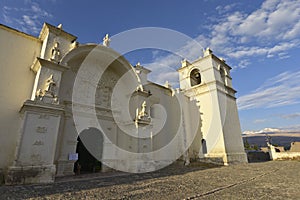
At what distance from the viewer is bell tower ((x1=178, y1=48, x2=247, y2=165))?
15.8 meters

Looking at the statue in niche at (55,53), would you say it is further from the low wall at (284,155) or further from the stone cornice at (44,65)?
the low wall at (284,155)

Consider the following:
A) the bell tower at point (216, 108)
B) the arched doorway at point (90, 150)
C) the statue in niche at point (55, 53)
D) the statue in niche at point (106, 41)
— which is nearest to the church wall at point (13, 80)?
the statue in niche at point (55, 53)

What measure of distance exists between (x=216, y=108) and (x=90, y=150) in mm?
12025

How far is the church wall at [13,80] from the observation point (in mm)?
7381

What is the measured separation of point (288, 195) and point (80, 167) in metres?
9.37

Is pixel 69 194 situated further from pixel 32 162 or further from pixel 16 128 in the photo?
pixel 16 128

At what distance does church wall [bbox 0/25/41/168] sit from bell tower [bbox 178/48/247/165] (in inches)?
570

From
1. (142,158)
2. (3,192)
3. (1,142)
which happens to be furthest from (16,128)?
(142,158)

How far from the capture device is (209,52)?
18.7 metres

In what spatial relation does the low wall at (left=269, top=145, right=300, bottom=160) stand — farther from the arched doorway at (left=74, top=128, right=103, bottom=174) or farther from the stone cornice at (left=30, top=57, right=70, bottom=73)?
the stone cornice at (left=30, top=57, right=70, bottom=73)

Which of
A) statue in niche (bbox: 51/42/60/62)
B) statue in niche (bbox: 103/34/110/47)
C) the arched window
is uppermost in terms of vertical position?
the arched window

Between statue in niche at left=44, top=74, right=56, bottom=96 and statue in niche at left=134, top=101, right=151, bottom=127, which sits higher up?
statue in niche at left=44, top=74, right=56, bottom=96

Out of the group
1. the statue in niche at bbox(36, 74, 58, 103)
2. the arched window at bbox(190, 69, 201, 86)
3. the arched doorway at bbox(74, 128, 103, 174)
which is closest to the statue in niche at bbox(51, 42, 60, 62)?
the statue in niche at bbox(36, 74, 58, 103)

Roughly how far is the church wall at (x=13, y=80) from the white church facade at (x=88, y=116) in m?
0.03
